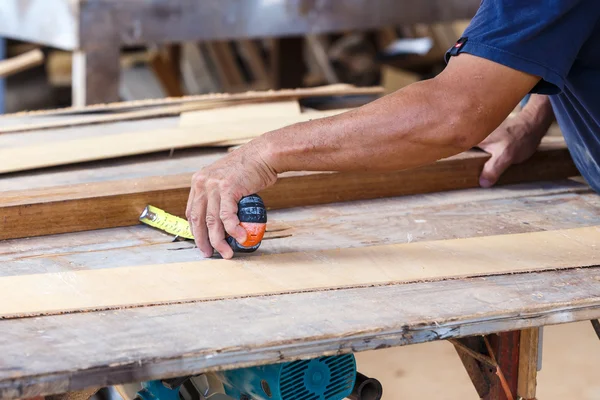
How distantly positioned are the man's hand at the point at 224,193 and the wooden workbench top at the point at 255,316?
0.09 m

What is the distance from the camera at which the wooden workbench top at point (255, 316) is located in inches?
52.6

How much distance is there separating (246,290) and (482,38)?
0.71m

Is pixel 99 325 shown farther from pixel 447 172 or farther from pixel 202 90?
pixel 202 90

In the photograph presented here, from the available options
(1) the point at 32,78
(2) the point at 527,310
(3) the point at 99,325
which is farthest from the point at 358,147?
(1) the point at 32,78

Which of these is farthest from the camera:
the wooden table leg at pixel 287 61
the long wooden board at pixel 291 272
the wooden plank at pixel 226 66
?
the wooden plank at pixel 226 66

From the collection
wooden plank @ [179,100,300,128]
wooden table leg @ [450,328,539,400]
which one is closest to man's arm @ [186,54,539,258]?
wooden table leg @ [450,328,539,400]

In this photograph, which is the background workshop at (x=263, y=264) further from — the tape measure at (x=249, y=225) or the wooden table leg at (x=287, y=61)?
the wooden table leg at (x=287, y=61)

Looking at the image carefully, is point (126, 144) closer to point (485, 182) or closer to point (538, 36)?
point (485, 182)

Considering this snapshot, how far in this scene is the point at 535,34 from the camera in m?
1.74

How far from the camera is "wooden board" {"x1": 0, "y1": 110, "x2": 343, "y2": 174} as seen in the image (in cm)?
241

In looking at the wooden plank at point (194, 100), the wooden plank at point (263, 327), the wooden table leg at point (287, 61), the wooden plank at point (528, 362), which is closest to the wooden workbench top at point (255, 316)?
the wooden plank at point (263, 327)

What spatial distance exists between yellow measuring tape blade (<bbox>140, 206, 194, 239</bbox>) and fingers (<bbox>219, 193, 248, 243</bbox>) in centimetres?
21

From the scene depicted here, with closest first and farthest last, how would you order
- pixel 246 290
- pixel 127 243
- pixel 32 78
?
pixel 246 290 → pixel 127 243 → pixel 32 78

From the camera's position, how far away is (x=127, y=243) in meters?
1.96
